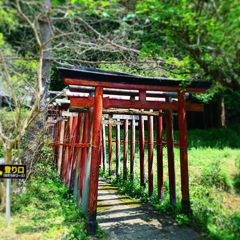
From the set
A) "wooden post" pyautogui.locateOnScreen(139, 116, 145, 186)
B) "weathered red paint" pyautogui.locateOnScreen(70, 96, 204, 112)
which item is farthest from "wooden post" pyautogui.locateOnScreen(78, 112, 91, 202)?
"wooden post" pyautogui.locateOnScreen(139, 116, 145, 186)

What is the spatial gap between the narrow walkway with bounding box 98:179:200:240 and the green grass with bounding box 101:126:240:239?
0.27 meters

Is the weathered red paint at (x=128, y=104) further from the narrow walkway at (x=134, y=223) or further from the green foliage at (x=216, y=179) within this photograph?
the green foliage at (x=216, y=179)

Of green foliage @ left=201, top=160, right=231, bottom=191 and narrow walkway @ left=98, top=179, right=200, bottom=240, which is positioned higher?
green foliage @ left=201, top=160, right=231, bottom=191

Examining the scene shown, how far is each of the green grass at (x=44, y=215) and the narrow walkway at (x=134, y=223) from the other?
62 centimetres

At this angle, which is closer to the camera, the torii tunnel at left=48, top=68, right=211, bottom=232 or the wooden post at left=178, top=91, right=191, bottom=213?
the torii tunnel at left=48, top=68, right=211, bottom=232

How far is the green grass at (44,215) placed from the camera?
5637 millimetres

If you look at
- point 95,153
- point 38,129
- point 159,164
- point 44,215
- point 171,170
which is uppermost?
point 38,129

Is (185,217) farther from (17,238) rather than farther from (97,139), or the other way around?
(17,238)

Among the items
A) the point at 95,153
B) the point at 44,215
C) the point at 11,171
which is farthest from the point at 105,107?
the point at 44,215

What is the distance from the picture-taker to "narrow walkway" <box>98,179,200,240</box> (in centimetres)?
609

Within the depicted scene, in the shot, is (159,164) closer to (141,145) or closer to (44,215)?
(141,145)

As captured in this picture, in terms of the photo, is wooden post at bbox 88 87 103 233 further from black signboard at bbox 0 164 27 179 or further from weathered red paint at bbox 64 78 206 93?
black signboard at bbox 0 164 27 179

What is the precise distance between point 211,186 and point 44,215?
6260 mm

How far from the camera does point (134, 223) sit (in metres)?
6.75
